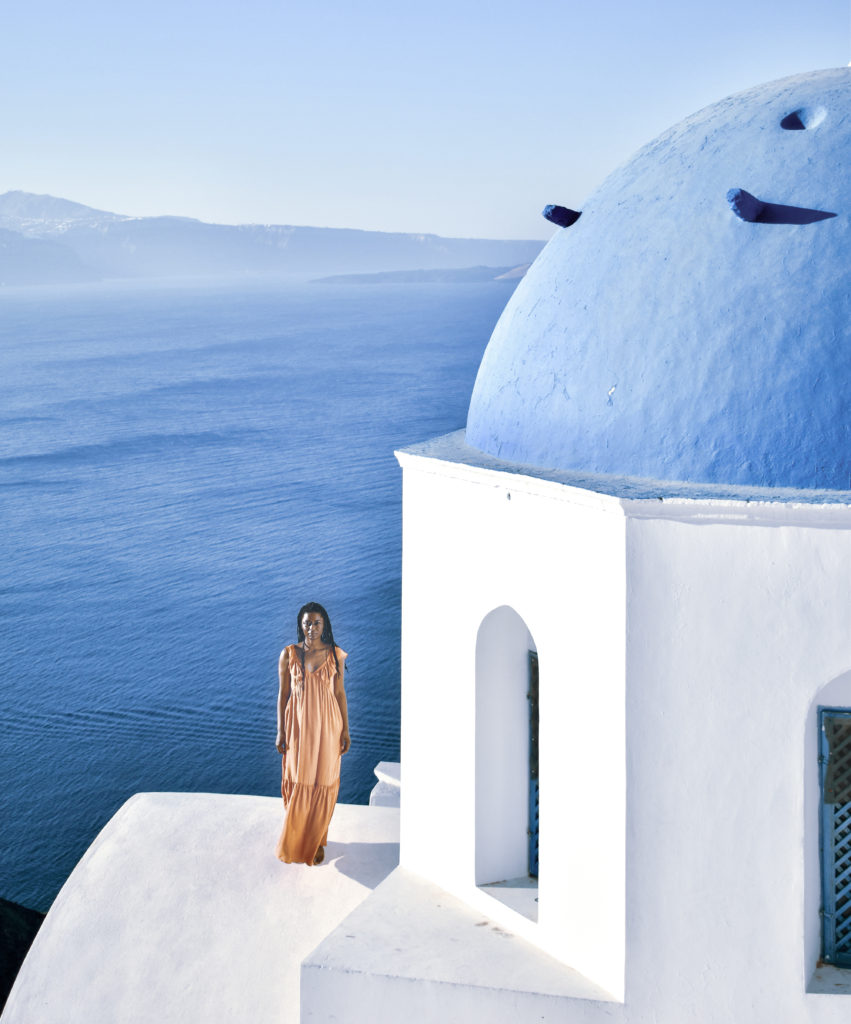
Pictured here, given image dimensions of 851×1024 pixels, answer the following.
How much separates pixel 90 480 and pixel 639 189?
45389 millimetres

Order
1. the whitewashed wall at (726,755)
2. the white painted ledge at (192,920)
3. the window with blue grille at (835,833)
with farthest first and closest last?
the white painted ledge at (192,920), the window with blue grille at (835,833), the whitewashed wall at (726,755)

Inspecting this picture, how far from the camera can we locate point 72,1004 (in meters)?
5.84

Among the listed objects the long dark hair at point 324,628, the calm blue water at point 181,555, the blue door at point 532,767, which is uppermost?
the long dark hair at point 324,628

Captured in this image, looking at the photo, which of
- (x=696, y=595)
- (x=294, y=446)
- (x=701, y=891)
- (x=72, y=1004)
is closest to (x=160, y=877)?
(x=72, y=1004)

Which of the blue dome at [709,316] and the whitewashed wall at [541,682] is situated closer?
the blue dome at [709,316]

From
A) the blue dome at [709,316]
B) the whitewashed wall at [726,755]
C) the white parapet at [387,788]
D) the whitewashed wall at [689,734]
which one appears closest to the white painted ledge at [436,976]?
the whitewashed wall at [689,734]

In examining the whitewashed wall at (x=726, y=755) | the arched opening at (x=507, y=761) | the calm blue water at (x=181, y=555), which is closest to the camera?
the whitewashed wall at (x=726, y=755)

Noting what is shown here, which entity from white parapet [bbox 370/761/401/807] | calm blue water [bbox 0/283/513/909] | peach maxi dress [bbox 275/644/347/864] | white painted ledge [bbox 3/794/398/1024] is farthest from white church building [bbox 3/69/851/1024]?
calm blue water [bbox 0/283/513/909]

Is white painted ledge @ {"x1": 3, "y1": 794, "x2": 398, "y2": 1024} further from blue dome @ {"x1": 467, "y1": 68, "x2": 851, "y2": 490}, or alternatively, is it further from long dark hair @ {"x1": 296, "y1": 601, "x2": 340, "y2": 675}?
blue dome @ {"x1": 467, "y1": 68, "x2": 851, "y2": 490}

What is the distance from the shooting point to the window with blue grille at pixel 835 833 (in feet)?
14.5

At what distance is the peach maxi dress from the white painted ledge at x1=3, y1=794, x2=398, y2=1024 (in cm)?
18

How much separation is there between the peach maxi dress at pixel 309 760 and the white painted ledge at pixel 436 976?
1.22 m

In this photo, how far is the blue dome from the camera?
4.27m

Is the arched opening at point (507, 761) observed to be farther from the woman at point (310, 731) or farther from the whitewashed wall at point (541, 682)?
the woman at point (310, 731)
